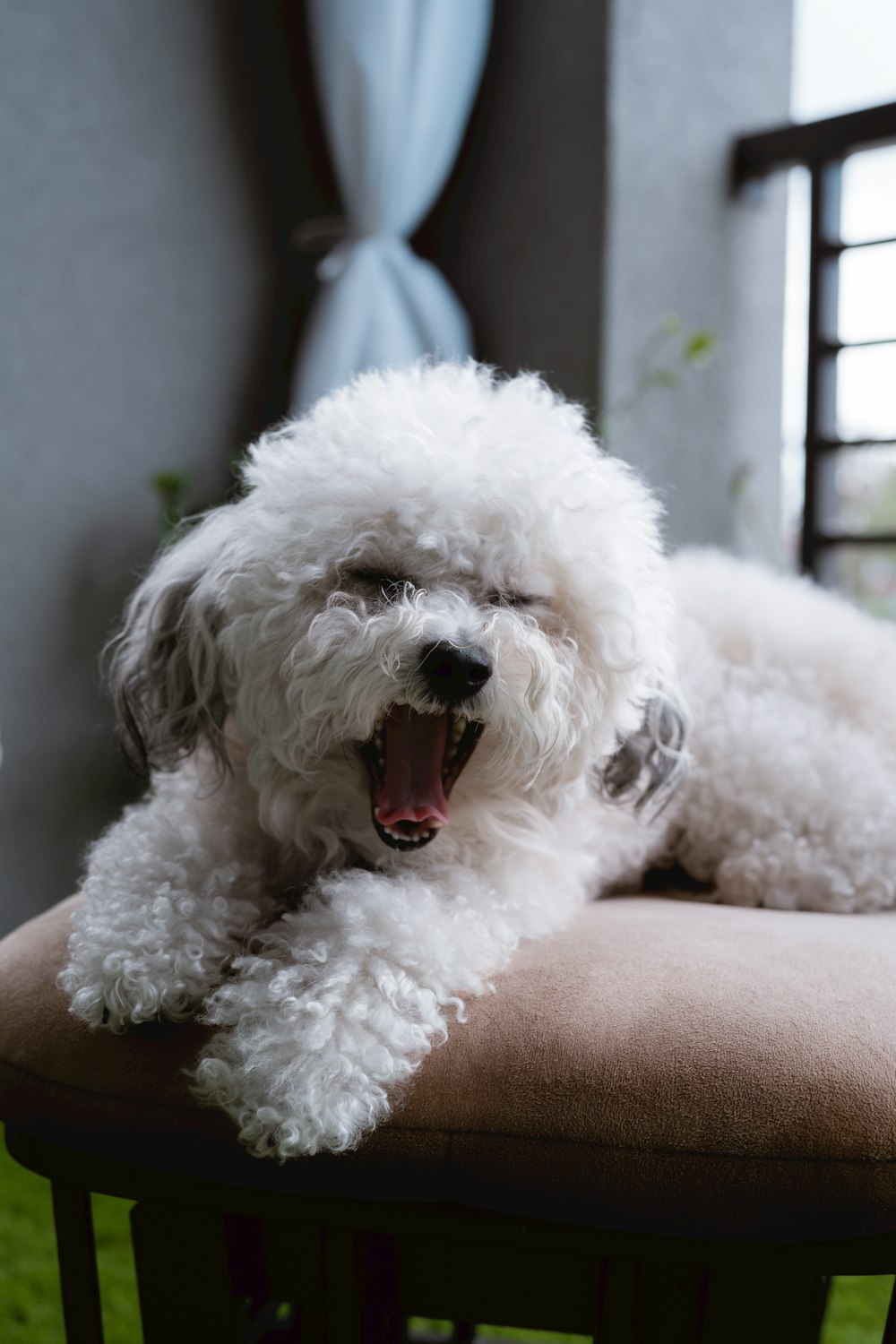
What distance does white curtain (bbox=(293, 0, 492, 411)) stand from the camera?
2.21 m

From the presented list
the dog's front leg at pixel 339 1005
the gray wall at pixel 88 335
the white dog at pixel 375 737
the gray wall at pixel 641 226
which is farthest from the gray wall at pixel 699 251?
the dog's front leg at pixel 339 1005

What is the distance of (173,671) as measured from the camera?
3.51 ft

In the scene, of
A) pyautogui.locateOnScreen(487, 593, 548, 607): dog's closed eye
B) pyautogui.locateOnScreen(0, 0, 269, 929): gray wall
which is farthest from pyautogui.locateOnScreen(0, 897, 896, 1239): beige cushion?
pyautogui.locateOnScreen(0, 0, 269, 929): gray wall

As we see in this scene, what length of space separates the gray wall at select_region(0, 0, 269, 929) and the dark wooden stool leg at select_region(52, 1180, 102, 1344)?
128cm

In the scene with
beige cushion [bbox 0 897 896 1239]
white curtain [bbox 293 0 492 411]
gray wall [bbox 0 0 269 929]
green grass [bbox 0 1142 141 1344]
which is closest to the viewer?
beige cushion [bbox 0 897 896 1239]

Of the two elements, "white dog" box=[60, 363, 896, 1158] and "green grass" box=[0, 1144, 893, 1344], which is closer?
"white dog" box=[60, 363, 896, 1158]

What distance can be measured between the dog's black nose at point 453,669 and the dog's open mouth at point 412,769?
1.8 inches

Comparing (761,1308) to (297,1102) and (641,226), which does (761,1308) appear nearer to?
(297,1102)

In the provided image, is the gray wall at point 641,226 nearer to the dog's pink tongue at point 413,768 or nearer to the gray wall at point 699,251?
the gray wall at point 699,251

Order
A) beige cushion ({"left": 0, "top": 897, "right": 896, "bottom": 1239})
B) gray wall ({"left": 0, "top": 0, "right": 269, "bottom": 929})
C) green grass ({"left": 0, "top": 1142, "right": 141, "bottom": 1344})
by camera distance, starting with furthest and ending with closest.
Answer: gray wall ({"left": 0, "top": 0, "right": 269, "bottom": 929})
green grass ({"left": 0, "top": 1142, "right": 141, "bottom": 1344})
beige cushion ({"left": 0, "top": 897, "right": 896, "bottom": 1239})

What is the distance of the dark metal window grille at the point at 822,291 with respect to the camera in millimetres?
2285

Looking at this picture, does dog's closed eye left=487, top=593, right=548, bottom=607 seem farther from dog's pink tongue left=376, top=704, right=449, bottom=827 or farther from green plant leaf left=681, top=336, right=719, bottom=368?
green plant leaf left=681, top=336, right=719, bottom=368

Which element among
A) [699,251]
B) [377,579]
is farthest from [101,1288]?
[699,251]

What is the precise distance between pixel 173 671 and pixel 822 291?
6.48ft
